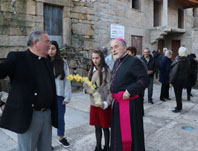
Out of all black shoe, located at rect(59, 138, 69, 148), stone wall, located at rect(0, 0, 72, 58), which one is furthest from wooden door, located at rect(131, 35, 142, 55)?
black shoe, located at rect(59, 138, 69, 148)

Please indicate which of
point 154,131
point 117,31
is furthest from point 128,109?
point 117,31

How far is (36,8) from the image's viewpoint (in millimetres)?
7105

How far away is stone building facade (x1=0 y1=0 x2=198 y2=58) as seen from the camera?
6.62 meters

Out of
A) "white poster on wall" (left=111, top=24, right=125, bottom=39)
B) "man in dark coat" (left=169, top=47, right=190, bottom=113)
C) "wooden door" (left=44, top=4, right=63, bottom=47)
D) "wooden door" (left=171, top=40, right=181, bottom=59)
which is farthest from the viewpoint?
"wooden door" (left=171, top=40, right=181, bottom=59)

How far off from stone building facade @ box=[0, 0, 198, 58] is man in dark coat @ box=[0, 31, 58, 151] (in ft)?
16.7

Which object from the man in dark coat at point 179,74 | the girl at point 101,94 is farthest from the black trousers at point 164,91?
the girl at point 101,94

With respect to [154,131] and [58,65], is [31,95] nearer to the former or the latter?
[58,65]

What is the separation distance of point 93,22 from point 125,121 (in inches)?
282

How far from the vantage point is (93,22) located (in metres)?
8.89

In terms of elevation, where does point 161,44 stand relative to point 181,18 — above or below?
below

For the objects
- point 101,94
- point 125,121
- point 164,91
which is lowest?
point 164,91

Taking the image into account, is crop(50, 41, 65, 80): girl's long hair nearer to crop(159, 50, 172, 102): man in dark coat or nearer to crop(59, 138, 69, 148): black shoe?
crop(59, 138, 69, 148): black shoe

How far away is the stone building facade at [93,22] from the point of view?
21.7 ft

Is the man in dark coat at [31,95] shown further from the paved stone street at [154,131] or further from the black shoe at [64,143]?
the paved stone street at [154,131]
